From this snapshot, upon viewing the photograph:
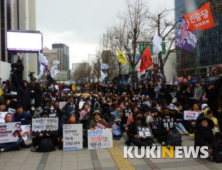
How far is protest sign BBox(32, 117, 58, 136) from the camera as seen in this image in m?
7.37

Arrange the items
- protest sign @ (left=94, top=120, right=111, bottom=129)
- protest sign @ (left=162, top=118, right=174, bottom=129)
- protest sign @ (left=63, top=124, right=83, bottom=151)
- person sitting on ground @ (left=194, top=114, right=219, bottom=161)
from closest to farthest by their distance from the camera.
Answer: person sitting on ground @ (left=194, top=114, right=219, bottom=161) → protest sign @ (left=63, top=124, right=83, bottom=151) → protest sign @ (left=94, top=120, right=111, bottom=129) → protest sign @ (left=162, top=118, right=174, bottom=129)

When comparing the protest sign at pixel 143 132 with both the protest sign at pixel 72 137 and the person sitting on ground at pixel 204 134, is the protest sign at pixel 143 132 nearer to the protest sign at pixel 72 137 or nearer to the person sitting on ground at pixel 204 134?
the person sitting on ground at pixel 204 134

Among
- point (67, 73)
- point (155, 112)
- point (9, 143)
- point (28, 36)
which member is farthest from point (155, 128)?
point (67, 73)

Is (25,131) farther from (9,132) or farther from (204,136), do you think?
(204,136)

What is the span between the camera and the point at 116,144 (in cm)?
802

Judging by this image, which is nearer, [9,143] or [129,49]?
[9,143]

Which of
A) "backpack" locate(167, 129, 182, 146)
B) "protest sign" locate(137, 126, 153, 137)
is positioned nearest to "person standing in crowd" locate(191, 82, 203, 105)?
"backpack" locate(167, 129, 182, 146)

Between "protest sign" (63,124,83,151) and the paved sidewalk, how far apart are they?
0.71ft

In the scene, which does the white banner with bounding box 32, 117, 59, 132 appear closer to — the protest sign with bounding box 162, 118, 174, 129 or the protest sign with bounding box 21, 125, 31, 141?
the protest sign with bounding box 21, 125, 31, 141

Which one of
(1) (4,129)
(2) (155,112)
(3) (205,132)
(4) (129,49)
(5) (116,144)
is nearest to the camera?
(3) (205,132)

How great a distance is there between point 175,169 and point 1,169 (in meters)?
4.11

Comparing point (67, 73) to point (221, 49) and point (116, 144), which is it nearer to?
point (221, 49)

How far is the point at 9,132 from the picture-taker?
729 cm

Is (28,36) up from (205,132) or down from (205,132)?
up
